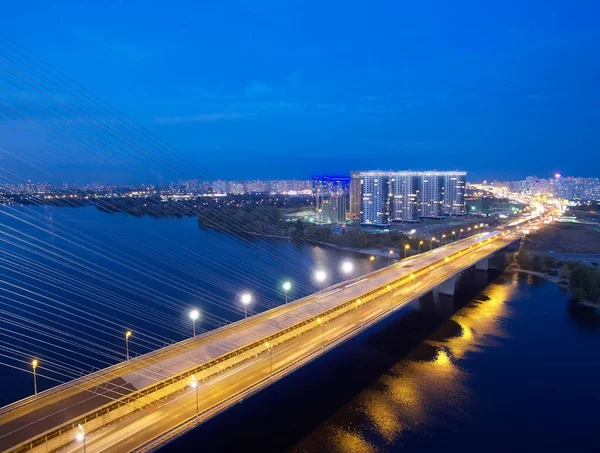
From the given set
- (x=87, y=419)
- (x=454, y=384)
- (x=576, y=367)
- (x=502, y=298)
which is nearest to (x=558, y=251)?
(x=502, y=298)

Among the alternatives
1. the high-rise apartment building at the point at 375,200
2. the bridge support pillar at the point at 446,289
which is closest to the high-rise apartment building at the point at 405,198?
the high-rise apartment building at the point at 375,200

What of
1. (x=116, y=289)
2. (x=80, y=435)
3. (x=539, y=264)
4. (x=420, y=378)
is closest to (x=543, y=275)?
(x=539, y=264)

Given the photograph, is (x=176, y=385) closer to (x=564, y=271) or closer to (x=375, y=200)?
(x=564, y=271)

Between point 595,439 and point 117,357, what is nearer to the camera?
point 595,439

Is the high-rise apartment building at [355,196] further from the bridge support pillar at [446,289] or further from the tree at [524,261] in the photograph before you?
the bridge support pillar at [446,289]

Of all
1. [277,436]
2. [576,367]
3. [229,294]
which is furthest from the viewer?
[229,294]

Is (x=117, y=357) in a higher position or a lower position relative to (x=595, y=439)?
higher

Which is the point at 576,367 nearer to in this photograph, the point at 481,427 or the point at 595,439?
the point at 595,439
